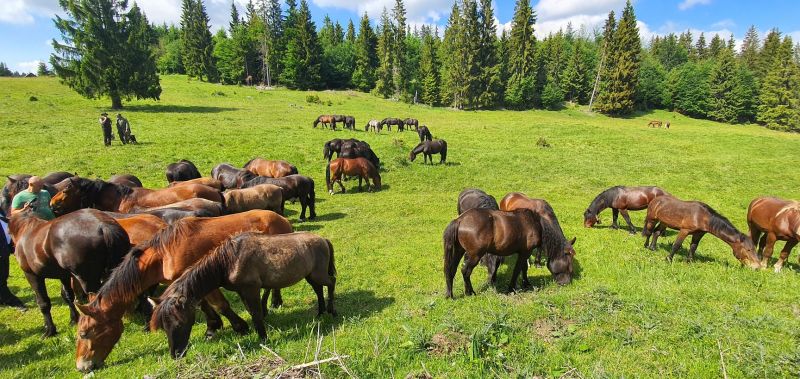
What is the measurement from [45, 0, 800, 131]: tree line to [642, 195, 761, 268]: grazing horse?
51.4m

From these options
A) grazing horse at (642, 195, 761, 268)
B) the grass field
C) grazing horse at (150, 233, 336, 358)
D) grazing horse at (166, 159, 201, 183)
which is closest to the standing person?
the grass field

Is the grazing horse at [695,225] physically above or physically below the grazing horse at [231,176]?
below

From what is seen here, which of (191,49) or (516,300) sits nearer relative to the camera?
(516,300)

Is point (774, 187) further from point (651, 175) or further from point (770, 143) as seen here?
point (770, 143)

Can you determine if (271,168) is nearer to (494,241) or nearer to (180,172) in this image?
(180,172)

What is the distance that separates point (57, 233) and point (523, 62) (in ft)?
219

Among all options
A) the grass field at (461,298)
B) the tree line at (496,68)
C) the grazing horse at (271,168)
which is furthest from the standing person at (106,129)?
the tree line at (496,68)

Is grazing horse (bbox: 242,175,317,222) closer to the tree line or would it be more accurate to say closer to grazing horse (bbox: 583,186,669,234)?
grazing horse (bbox: 583,186,669,234)

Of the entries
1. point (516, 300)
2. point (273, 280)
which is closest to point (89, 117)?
point (273, 280)

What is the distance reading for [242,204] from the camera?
36.8 ft

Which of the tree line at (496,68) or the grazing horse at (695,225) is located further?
the tree line at (496,68)

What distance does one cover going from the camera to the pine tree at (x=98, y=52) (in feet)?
102

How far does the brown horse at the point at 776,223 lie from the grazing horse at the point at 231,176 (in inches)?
599

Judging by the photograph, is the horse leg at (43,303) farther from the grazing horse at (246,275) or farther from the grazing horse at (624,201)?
the grazing horse at (624,201)
